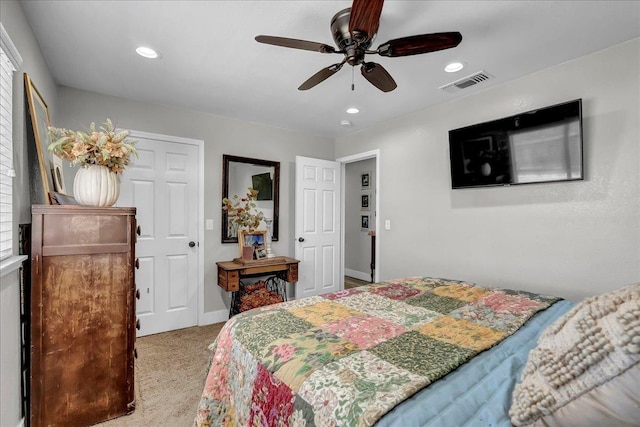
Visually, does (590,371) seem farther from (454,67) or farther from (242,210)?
(242,210)

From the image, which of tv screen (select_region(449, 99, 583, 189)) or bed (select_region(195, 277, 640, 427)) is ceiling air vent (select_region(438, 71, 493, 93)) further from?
bed (select_region(195, 277, 640, 427))

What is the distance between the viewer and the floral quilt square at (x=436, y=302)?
5.68ft

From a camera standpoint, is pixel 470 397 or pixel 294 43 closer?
pixel 470 397

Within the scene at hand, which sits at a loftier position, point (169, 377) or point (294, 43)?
point (294, 43)

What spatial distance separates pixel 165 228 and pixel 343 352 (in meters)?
2.87

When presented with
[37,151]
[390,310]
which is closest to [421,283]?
[390,310]

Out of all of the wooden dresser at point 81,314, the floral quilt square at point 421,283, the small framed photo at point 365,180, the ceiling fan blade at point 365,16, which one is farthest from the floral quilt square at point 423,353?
the small framed photo at point 365,180

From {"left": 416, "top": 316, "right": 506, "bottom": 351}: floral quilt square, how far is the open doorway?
13.6 feet

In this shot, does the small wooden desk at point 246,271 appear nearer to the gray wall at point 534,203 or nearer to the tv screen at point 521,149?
the gray wall at point 534,203

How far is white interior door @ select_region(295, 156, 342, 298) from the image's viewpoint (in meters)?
4.13

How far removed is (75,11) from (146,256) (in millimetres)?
2245

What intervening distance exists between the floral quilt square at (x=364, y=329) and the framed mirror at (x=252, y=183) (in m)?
2.58

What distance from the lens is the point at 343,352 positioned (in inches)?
45.4

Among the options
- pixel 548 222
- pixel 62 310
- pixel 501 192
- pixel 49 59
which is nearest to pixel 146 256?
pixel 62 310
